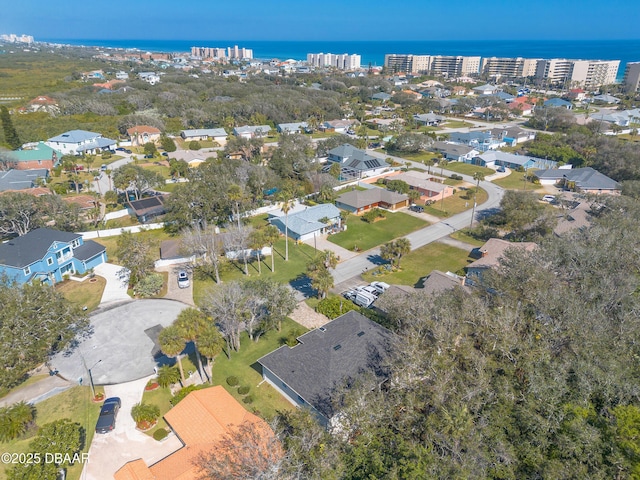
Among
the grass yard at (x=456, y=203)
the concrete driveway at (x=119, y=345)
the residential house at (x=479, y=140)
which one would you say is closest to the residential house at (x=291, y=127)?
the residential house at (x=479, y=140)

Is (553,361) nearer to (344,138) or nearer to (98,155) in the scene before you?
(344,138)

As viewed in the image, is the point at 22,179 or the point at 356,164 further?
the point at 356,164

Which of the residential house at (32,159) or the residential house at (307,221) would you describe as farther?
the residential house at (32,159)

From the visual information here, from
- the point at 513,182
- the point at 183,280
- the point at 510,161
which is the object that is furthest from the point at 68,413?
the point at 510,161

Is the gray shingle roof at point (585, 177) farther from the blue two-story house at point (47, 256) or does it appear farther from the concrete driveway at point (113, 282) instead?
the blue two-story house at point (47, 256)

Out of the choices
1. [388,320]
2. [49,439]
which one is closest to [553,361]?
[388,320]

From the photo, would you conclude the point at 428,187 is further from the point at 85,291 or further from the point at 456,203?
the point at 85,291
